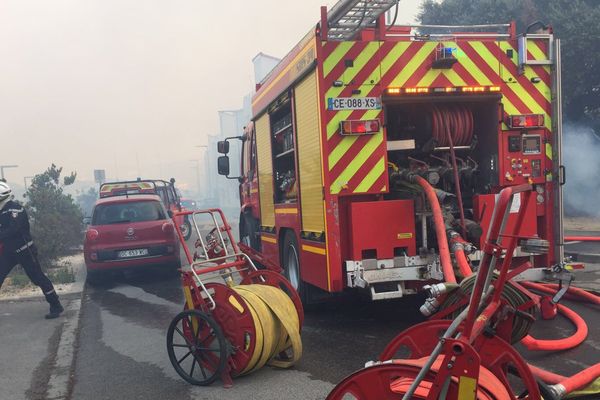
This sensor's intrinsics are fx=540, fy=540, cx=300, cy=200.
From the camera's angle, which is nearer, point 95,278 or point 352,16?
point 352,16

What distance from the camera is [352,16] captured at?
17.0 feet

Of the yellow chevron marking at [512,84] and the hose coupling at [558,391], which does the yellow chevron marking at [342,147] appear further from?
the hose coupling at [558,391]

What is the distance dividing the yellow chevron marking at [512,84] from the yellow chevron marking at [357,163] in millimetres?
1325

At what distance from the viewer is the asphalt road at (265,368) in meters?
4.20

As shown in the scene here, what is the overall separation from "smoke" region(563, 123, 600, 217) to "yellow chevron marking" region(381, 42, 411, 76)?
15.3m

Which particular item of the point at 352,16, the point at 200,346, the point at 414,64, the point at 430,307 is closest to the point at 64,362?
the point at 200,346

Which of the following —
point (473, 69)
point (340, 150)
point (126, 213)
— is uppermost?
point (473, 69)

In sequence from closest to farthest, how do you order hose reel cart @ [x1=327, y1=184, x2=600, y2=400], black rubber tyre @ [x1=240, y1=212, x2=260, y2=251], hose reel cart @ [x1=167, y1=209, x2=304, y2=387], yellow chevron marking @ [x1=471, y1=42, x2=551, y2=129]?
hose reel cart @ [x1=327, y1=184, x2=600, y2=400]
hose reel cart @ [x1=167, y1=209, x2=304, y2=387]
yellow chevron marking @ [x1=471, y1=42, x2=551, y2=129]
black rubber tyre @ [x1=240, y1=212, x2=260, y2=251]

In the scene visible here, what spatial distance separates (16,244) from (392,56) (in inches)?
205

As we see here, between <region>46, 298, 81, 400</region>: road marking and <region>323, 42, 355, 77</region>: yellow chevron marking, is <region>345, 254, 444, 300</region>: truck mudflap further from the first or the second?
<region>46, 298, 81, 400</region>: road marking

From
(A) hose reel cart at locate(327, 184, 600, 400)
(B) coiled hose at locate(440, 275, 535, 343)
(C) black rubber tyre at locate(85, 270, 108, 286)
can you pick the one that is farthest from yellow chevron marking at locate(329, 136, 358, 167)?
(C) black rubber tyre at locate(85, 270, 108, 286)

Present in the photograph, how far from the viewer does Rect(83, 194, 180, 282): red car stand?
9594 mm

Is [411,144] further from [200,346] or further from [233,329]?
[200,346]

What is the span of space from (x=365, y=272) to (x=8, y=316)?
515 cm
